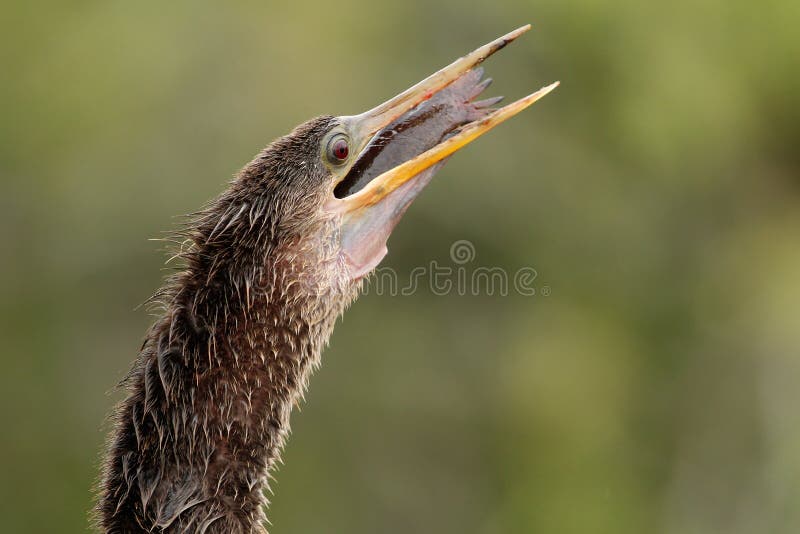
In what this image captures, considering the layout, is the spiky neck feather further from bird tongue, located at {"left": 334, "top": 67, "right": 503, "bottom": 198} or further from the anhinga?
bird tongue, located at {"left": 334, "top": 67, "right": 503, "bottom": 198}

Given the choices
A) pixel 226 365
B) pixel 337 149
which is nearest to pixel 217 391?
pixel 226 365

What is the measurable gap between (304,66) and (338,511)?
3.96 meters

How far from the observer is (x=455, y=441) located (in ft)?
29.7

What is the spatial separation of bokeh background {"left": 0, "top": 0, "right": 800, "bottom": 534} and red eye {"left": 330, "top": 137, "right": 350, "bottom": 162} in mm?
4939

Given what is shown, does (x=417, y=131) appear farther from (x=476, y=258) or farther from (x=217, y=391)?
(x=476, y=258)

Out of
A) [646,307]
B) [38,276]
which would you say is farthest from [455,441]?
[38,276]

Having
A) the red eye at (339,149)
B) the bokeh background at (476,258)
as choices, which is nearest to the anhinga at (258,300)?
the red eye at (339,149)

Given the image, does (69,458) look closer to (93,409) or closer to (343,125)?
(93,409)

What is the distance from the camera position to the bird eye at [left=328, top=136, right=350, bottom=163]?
12.4 feet

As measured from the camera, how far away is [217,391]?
3.43m

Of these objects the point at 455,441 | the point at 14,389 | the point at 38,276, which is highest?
the point at 455,441

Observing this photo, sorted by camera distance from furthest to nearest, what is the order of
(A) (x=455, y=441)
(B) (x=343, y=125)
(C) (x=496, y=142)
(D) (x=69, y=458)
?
1. (C) (x=496, y=142)
2. (A) (x=455, y=441)
3. (D) (x=69, y=458)
4. (B) (x=343, y=125)

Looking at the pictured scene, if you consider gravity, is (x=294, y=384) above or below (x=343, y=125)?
below

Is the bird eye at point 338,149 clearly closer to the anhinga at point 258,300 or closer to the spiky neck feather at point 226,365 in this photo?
the anhinga at point 258,300
